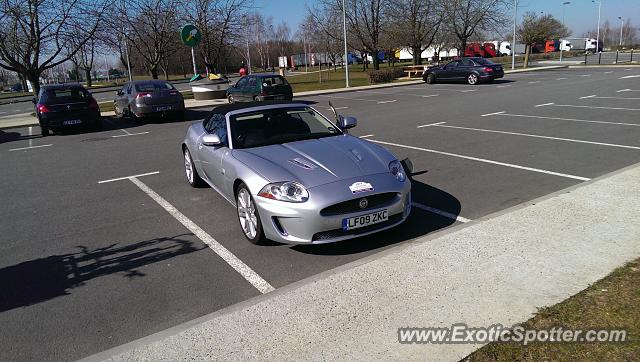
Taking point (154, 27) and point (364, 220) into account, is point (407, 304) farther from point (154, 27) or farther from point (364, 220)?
point (154, 27)

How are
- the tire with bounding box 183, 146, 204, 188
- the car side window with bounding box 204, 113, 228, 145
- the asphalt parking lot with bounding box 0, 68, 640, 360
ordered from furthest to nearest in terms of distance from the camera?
the tire with bounding box 183, 146, 204, 188 < the car side window with bounding box 204, 113, 228, 145 < the asphalt parking lot with bounding box 0, 68, 640, 360

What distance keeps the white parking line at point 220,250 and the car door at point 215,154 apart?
22.5 inches

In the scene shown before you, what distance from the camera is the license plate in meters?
4.33

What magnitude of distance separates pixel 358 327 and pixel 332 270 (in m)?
0.95

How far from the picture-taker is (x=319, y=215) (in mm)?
4250

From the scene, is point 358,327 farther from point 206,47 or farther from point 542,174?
point 206,47

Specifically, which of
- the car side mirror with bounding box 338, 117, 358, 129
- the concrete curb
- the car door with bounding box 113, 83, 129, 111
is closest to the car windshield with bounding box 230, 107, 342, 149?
the car side mirror with bounding box 338, 117, 358, 129

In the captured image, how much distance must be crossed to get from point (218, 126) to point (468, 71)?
80.5ft

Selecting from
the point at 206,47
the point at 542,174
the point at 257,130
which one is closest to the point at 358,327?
the point at 257,130

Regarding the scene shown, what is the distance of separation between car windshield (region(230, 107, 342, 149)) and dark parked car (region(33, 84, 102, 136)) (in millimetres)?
10963

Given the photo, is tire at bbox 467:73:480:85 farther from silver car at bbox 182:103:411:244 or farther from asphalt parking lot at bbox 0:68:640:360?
silver car at bbox 182:103:411:244

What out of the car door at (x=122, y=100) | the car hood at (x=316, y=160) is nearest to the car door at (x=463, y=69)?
the car door at (x=122, y=100)

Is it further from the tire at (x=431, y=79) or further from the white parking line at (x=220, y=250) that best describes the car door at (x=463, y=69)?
the white parking line at (x=220, y=250)


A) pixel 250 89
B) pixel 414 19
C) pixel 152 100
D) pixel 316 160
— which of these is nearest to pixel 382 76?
pixel 414 19
